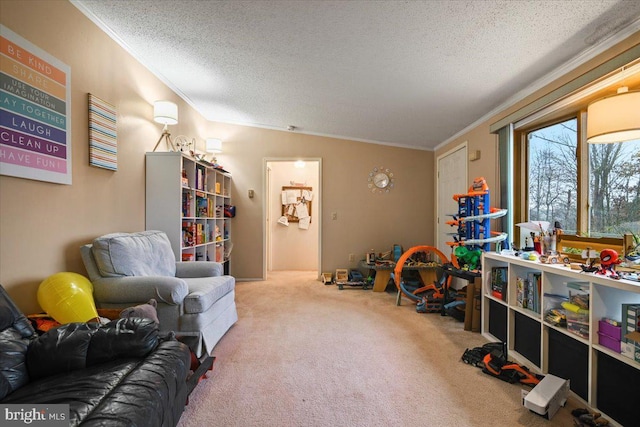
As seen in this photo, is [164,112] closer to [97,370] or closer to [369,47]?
[369,47]

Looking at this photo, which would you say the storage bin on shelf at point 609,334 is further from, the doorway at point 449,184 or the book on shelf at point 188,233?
the book on shelf at point 188,233

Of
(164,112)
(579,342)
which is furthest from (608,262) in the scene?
(164,112)

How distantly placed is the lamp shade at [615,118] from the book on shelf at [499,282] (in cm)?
117

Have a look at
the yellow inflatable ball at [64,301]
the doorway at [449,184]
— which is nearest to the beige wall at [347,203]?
the doorway at [449,184]

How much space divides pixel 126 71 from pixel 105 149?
34.0 inches

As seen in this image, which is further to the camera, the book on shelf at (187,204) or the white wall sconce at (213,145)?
the white wall sconce at (213,145)

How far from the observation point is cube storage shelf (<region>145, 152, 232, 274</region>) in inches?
121

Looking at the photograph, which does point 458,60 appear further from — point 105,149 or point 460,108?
point 105,149

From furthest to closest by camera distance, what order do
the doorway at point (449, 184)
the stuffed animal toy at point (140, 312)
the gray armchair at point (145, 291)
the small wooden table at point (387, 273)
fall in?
the small wooden table at point (387, 273) < the doorway at point (449, 184) < the gray armchair at point (145, 291) < the stuffed animal toy at point (140, 312)

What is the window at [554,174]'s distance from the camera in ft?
7.93

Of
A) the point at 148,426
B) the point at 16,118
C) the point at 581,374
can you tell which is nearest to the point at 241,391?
the point at 148,426

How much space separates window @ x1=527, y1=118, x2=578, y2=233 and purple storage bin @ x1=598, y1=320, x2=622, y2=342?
109 cm

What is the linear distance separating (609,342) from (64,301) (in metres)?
3.01

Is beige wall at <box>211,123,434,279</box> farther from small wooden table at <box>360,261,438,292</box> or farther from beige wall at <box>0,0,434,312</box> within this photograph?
small wooden table at <box>360,261,438,292</box>
